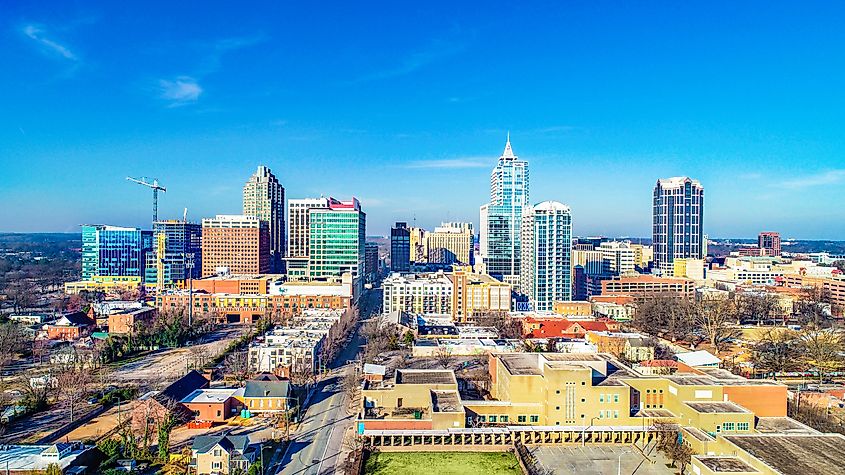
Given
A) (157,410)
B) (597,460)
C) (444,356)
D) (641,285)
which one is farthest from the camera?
(641,285)

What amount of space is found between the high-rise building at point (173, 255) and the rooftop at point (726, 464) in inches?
2167

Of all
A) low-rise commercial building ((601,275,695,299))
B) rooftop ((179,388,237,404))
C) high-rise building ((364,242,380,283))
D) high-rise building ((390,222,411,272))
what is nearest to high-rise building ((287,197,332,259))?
high-rise building ((364,242,380,283))

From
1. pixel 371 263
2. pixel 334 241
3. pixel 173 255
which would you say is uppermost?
pixel 334 241

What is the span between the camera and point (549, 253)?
176ft

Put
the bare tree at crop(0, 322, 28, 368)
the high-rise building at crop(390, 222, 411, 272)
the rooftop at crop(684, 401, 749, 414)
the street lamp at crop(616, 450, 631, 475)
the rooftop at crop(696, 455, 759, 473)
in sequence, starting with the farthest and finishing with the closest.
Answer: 1. the high-rise building at crop(390, 222, 411, 272)
2. the bare tree at crop(0, 322, 28, 368)
3. the rooftop at crop(684, 401, 749, 414)
4. the street lamp at crop(616, 450, 631, 475)
5. the rooftop at crop(696, 455, 759, 473)

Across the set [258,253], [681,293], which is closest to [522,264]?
[681,293]

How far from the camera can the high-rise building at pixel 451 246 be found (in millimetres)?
102188

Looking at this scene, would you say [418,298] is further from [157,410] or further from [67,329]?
[157,410]

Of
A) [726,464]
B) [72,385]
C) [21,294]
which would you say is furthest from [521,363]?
[21,294]

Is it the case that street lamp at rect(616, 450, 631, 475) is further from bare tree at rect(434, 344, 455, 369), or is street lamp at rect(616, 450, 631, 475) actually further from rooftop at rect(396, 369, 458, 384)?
bare tree at rect(434, 344, 455, 369)

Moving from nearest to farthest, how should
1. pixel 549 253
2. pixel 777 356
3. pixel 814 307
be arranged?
1. pixel 777 356
2. pixel 814 307
3. pixel 549 253

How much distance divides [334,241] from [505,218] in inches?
682

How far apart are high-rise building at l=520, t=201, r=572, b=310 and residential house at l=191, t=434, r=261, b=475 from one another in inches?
1521

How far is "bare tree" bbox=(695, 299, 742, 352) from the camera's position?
37938mm
